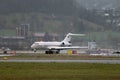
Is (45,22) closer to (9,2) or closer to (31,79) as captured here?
(9,2)

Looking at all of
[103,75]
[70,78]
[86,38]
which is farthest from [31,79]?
[86,38]

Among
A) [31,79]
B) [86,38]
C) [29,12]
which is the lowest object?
[31,79]

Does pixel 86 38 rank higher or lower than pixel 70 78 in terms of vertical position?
higher

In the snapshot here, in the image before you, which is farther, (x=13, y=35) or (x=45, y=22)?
(x=45, y=22)

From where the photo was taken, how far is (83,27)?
19012 cm

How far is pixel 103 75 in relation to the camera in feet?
121

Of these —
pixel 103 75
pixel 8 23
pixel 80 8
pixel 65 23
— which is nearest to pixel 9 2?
pixel 8 23

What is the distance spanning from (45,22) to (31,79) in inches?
6178

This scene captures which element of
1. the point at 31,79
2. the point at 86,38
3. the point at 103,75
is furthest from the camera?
the point at 86,38

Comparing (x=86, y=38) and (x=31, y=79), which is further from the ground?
(x=86, y=38)

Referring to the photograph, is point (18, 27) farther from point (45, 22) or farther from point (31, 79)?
point (31, 79)

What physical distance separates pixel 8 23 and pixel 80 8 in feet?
111

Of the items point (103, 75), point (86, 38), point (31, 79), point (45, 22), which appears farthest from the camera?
point (45, 22)

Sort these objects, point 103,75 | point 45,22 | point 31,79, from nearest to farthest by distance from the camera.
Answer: point 31,79 < point 103,75 < point 45,22
